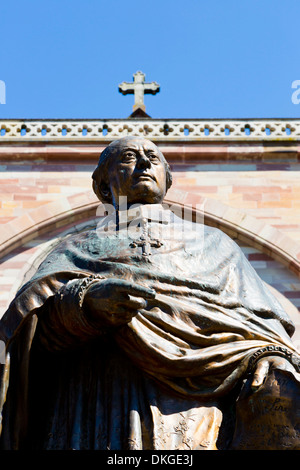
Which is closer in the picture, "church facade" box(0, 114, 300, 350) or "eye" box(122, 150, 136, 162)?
"eye" box(122, 150, 136, 162)

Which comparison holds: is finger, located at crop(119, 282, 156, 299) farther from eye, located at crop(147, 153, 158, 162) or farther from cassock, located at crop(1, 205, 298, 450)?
eye, located at crop(147, 153, 158, 162)

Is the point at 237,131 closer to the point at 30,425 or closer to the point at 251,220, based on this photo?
the point at 251,220

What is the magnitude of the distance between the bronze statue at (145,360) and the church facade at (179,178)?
386 inches

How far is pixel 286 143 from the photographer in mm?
14023

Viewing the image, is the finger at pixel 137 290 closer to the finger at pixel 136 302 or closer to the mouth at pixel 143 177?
the finger at pixel 136 302

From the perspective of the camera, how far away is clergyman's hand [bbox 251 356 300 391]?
310cm

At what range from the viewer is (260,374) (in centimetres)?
312

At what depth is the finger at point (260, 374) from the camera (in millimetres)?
3100

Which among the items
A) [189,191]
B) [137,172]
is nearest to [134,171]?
[137,172]

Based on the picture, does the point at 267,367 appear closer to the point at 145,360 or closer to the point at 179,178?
the point at 145,360

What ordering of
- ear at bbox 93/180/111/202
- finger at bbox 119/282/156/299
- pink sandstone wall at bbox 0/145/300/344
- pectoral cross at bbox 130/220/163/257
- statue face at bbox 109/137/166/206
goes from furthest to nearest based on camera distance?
pink sandstone wall at bbox 0/145/300/344 < ear at bbox 93/180/111/202 < statue face at bbox 109/137/166/206 < pectoral cross at bbox 130/220/163/257 < finger at bbox 119/282/156/299

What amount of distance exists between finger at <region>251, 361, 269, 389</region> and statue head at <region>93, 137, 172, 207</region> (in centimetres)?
94
